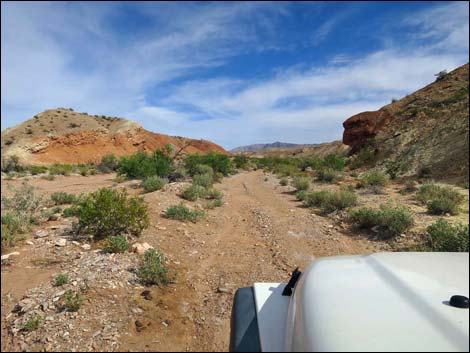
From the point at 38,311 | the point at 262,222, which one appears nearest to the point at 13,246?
the point at 38,311

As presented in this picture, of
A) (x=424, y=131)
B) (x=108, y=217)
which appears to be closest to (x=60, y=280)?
(x=108, y=217)

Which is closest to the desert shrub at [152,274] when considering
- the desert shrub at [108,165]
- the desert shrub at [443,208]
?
the desert shrub at [443,208]

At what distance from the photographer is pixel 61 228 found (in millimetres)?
6430

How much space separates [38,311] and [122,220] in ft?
8.22

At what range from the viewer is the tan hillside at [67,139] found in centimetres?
3600

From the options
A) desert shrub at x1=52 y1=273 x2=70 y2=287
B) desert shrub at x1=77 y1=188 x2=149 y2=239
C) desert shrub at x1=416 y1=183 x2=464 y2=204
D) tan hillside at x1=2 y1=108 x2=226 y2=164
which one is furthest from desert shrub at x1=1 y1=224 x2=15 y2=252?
tan hillside at x1=2 y1=108 x2=226 y2=164

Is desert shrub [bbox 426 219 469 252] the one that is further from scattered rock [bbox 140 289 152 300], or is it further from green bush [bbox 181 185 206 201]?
green bush [bbox 181 185 206 201]

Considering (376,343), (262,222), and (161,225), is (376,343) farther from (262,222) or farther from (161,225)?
(262,222)

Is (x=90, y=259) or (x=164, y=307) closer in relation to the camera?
(x=164, y=307)

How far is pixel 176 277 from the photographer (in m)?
4.73

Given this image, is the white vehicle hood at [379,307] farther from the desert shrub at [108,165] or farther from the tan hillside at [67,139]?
the tan hillside at [67,139]

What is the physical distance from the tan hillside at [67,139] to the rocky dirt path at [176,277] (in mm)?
30093

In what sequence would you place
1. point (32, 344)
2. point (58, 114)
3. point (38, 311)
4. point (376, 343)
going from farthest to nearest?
point (58, 114), point (38, 311), point (32, 344), point (376, 343)

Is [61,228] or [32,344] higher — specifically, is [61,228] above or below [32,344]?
above
